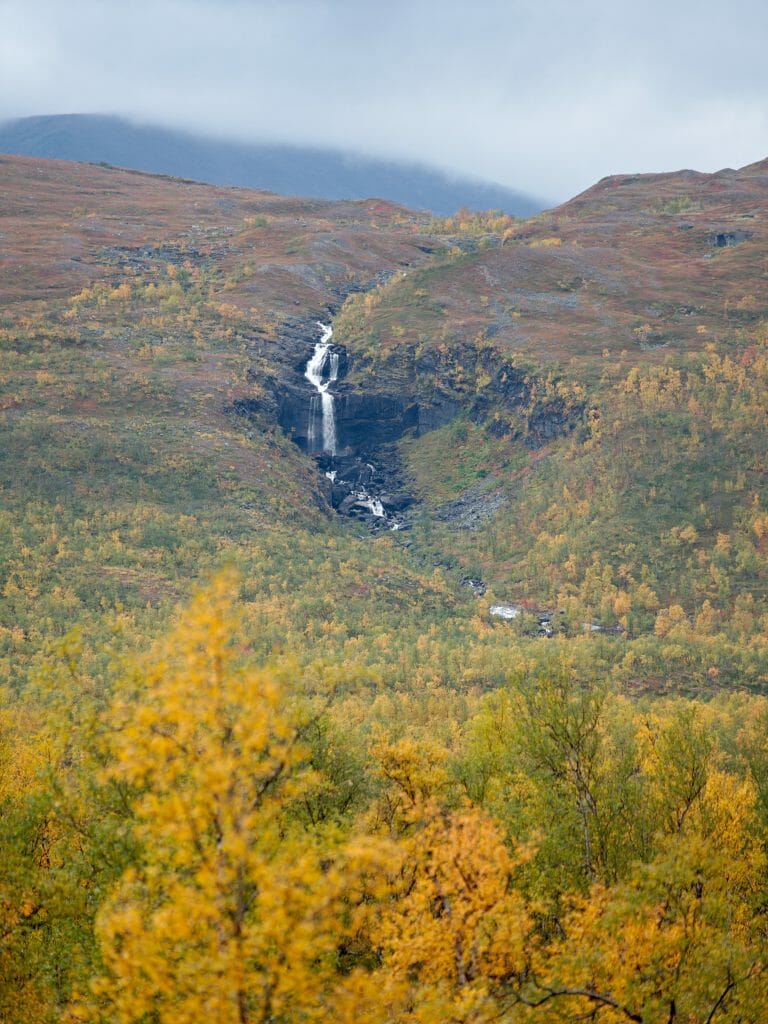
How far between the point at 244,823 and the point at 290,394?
142084 millimetres

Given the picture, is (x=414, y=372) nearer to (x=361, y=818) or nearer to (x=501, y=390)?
(x=501, y=390)

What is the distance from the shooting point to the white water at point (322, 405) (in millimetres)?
151500

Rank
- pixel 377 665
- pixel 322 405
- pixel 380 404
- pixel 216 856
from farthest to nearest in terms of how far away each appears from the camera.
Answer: pixel 322 405 → pixel 380 404 → pixel 377 665 → pixel 216 856

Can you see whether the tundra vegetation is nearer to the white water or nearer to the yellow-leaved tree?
the yellow-leaved tree

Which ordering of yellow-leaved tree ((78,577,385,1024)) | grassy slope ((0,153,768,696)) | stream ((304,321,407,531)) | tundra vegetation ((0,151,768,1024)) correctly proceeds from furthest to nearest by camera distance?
1. stream ((304,321,407,531))
2. grassy slope ((0,153,768,696))
3. tundra vegetation ((0,151,768,1024))
4. yellow-leaved tree ((78,577,385,1024))

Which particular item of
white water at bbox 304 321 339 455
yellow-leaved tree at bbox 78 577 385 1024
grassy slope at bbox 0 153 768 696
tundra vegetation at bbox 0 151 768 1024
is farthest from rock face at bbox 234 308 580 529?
yellow-leaved tree at bbox 78 577 385 1024

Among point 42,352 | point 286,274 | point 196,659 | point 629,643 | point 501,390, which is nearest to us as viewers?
point 196,659

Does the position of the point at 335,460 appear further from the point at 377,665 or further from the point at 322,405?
the point at 377,665

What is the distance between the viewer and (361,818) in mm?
23812

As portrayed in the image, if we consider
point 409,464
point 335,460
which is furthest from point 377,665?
point 335,460

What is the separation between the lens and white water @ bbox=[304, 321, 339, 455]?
151500 millimetres

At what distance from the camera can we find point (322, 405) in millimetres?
152875

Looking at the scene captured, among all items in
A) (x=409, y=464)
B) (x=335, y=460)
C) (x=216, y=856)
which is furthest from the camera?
(x=335, y=460)

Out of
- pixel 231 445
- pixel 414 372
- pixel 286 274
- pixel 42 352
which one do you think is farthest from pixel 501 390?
pixel 42 352
